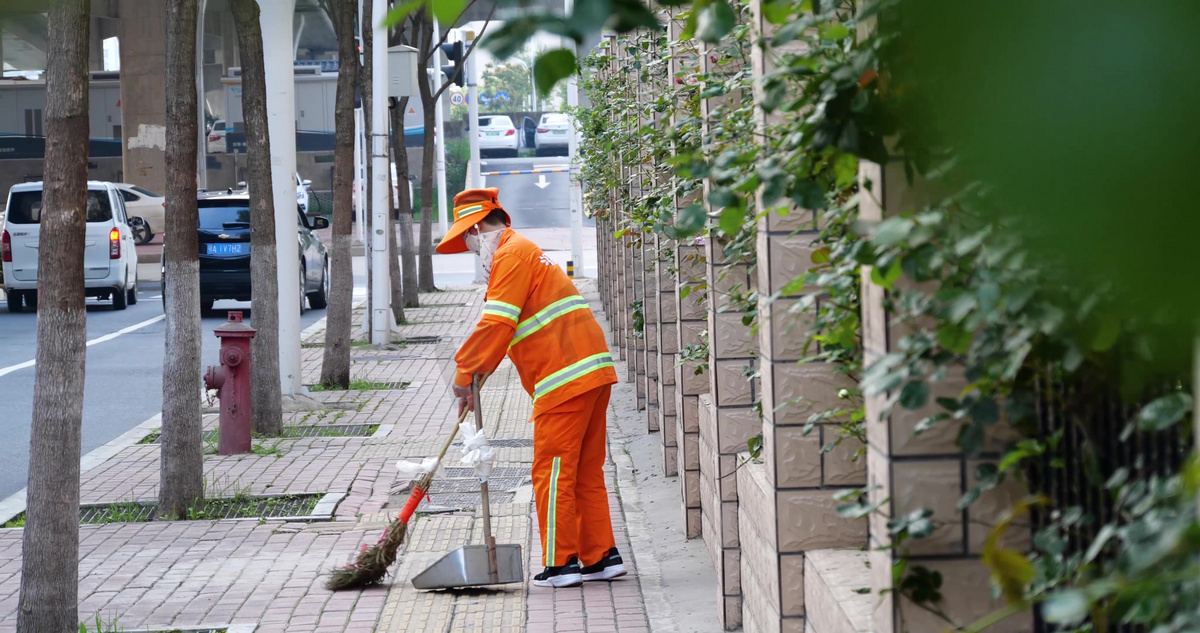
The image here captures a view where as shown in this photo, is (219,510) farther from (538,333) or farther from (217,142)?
(217,142)

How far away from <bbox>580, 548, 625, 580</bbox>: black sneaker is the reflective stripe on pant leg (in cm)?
24

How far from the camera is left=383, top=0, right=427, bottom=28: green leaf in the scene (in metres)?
1.04

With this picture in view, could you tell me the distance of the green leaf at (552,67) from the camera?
1.21 m

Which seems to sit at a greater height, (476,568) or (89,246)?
(89,246)

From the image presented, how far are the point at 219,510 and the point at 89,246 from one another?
15.5 meters

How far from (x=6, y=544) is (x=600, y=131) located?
257 inches

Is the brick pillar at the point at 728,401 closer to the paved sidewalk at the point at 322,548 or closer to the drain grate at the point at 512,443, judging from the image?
the paved sidewalk at the point at 322,548

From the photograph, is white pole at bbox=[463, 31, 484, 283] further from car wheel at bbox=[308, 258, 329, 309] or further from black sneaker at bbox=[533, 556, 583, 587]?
black sneaker at bbox=[533, 556, 583, 587]

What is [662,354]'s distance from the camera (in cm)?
782

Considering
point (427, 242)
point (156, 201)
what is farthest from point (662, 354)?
point (156, 201)

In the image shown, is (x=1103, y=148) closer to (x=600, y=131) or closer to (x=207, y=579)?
(x=207, y=579)

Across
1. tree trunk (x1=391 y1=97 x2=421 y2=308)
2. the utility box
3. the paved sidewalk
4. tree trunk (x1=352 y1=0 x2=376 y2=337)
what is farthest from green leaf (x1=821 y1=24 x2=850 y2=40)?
tree trunk (x1=391 y1=97 x2=421 y2=308)

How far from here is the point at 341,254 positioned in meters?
13.2

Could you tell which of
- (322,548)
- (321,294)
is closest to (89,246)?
(321,294)
